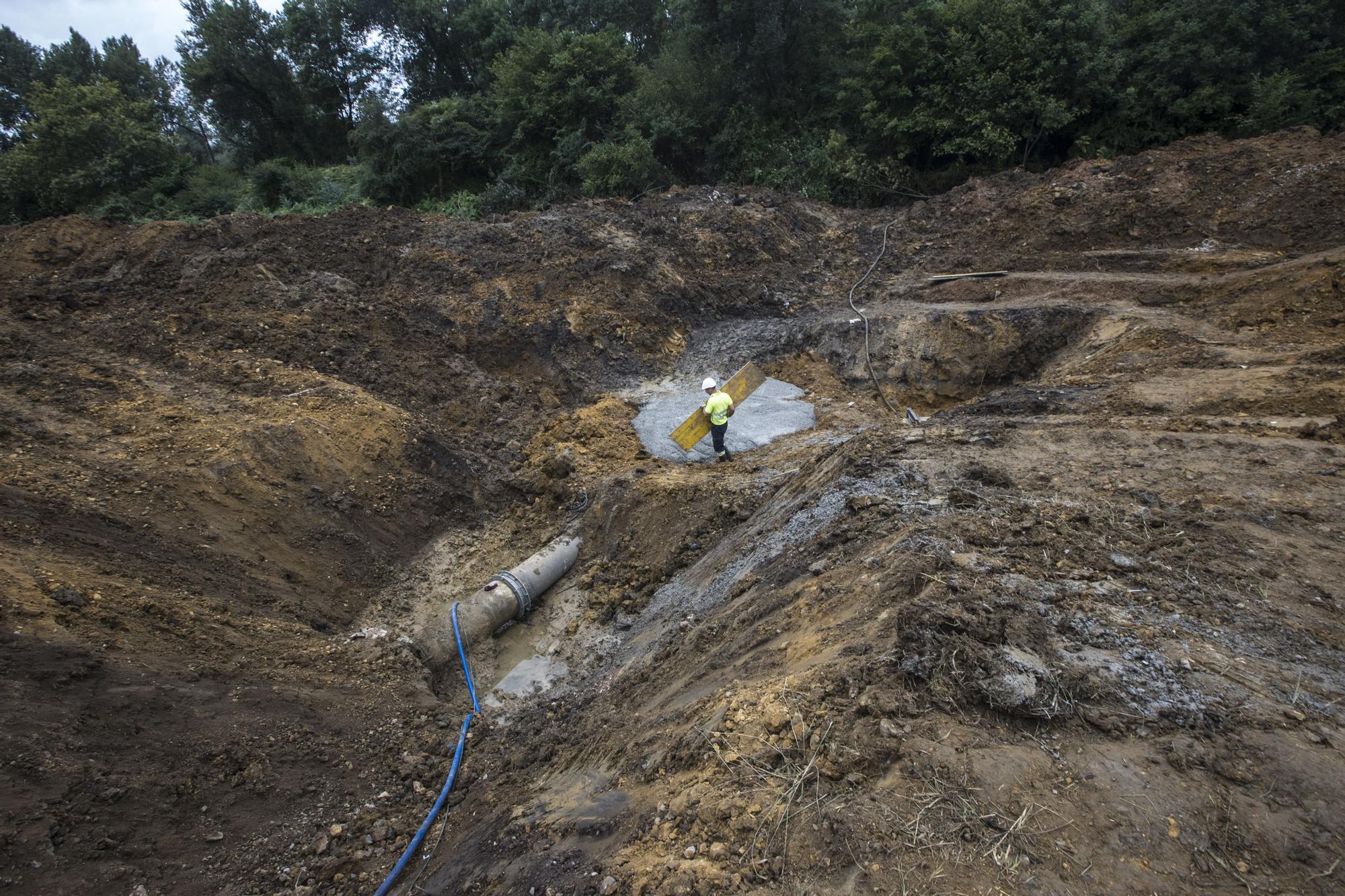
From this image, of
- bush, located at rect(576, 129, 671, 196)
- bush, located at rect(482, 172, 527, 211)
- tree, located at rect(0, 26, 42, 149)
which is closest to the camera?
bush, located at rect(576, 129, 671, 196)

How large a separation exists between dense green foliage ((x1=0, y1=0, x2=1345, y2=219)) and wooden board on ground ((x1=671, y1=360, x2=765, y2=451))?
9565 mm

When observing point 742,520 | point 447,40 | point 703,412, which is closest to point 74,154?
point 447,40

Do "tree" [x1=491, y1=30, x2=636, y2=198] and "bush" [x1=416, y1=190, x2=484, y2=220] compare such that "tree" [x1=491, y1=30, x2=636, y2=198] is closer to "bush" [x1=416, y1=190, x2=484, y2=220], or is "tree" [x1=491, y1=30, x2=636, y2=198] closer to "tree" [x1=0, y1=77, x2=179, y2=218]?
"bush" [x1=416, y1=190, x2=484, y2=220]

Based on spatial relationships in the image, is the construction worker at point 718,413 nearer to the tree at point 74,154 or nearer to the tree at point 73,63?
the tree at point 74,154

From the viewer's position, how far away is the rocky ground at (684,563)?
299 cm

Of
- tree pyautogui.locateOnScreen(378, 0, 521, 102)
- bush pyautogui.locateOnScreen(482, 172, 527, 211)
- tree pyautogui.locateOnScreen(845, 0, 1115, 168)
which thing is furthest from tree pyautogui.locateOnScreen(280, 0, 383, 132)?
tree pyautogui.locateOnScreen(845, 0, 1115, 168)

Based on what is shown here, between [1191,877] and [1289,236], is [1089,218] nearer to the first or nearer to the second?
[1289,236]

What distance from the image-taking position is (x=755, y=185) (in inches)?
679

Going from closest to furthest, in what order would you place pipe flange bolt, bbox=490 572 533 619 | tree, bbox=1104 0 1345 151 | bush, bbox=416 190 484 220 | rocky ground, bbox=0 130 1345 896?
rocky ground, bbox=0 130 1345 896, pipe flange bolt, bbox=490 572 533 619, tree, bbox=1104 0 1345 151, bush, bbox=416 190 484 220

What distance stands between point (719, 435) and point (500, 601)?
3348 mm

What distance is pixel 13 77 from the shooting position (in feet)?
83.5

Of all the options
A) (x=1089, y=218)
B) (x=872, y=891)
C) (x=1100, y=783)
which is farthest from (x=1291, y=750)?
(x=1089, y=218)

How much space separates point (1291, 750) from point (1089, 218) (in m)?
11.4

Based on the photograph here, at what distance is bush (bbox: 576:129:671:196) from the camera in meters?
17.2
